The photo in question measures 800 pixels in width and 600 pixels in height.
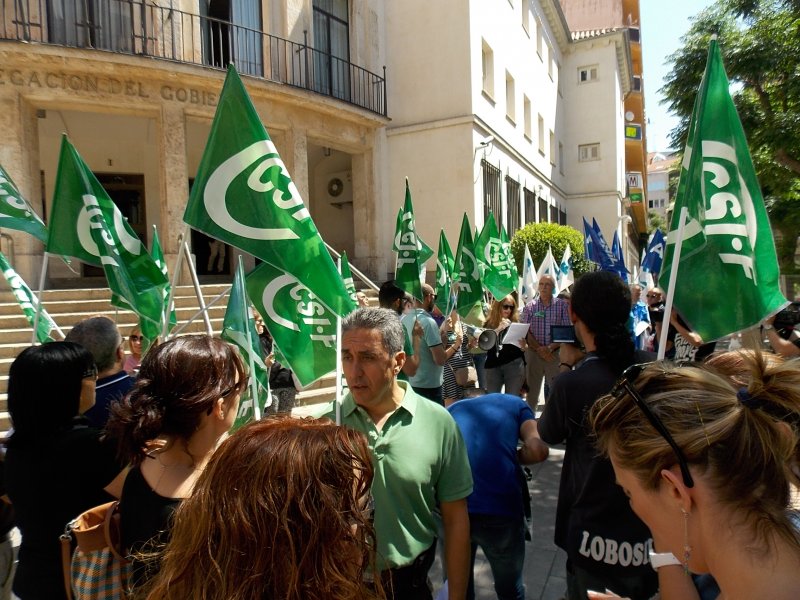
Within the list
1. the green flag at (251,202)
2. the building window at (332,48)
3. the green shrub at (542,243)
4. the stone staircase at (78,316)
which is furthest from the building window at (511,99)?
the green flag at (251,202)

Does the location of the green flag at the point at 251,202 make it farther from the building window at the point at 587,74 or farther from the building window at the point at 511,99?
the building window at the point at 587,74

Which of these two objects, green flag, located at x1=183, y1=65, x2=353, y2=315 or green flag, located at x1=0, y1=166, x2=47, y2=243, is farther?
green flag, located at x1=0, y1=166, x2=47, y2=243

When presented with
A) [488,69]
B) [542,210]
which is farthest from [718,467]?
[542,210]

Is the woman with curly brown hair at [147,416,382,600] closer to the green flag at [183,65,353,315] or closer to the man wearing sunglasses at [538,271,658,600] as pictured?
the man wearing sunglasses at [538,271,658,600]

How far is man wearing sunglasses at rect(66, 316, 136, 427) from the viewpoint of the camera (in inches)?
115

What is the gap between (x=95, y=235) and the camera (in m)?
4.17

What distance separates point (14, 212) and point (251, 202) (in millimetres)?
3085

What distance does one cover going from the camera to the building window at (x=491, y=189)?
16.4 m

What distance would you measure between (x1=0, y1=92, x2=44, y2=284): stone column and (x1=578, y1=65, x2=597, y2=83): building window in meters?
27.8

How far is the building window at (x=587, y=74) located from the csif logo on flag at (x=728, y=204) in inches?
1233

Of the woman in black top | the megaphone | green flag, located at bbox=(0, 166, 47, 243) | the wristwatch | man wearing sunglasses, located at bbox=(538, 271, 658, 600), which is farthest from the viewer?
the megaphone

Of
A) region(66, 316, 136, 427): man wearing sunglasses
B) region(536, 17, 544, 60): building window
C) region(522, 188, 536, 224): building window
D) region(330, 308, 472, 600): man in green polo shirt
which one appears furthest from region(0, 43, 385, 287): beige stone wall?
region(536, 17, 544, 60): building window

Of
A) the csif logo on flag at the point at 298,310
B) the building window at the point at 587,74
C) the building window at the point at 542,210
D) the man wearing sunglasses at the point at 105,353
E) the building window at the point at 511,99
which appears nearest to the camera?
the man wearing sunglasses at the point at 105,353

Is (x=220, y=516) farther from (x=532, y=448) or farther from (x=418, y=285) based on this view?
(x=418, y=285)
